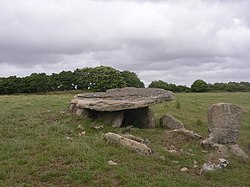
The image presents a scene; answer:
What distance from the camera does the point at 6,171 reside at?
9336 millimetres

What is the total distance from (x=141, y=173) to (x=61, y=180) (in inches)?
75.1

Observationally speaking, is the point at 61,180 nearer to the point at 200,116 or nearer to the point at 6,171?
the point at 6,171

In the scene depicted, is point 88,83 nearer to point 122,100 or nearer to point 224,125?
point 122,100

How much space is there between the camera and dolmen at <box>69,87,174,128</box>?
16016 millimetres

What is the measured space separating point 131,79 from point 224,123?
32053 millimetres

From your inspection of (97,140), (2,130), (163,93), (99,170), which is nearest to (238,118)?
(163,93)

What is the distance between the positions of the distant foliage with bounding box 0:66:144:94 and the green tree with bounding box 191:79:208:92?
651 centimetres

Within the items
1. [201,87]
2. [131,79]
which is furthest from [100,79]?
[201,87]

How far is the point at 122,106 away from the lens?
15.9m

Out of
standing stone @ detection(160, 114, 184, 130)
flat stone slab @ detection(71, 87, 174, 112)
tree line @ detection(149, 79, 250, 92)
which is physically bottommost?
standing stone @ detection(160, 114, 184, 130)

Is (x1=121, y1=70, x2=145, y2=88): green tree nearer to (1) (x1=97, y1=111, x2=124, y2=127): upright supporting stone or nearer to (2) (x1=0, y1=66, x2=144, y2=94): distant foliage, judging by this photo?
(2) (x1=0, y1=66, x2=144, y2=94): distant foliage

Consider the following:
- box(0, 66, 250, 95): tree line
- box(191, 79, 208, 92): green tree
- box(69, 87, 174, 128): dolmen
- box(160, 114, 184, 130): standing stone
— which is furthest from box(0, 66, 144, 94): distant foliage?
box(160, 114, 184, 130): standing stone

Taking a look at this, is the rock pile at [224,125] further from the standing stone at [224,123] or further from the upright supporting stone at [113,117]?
the upright supporting stone at [113,117]

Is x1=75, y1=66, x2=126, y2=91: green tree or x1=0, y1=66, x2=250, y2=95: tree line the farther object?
x1=0, y1=66, x2=250, y2=95: tree line
